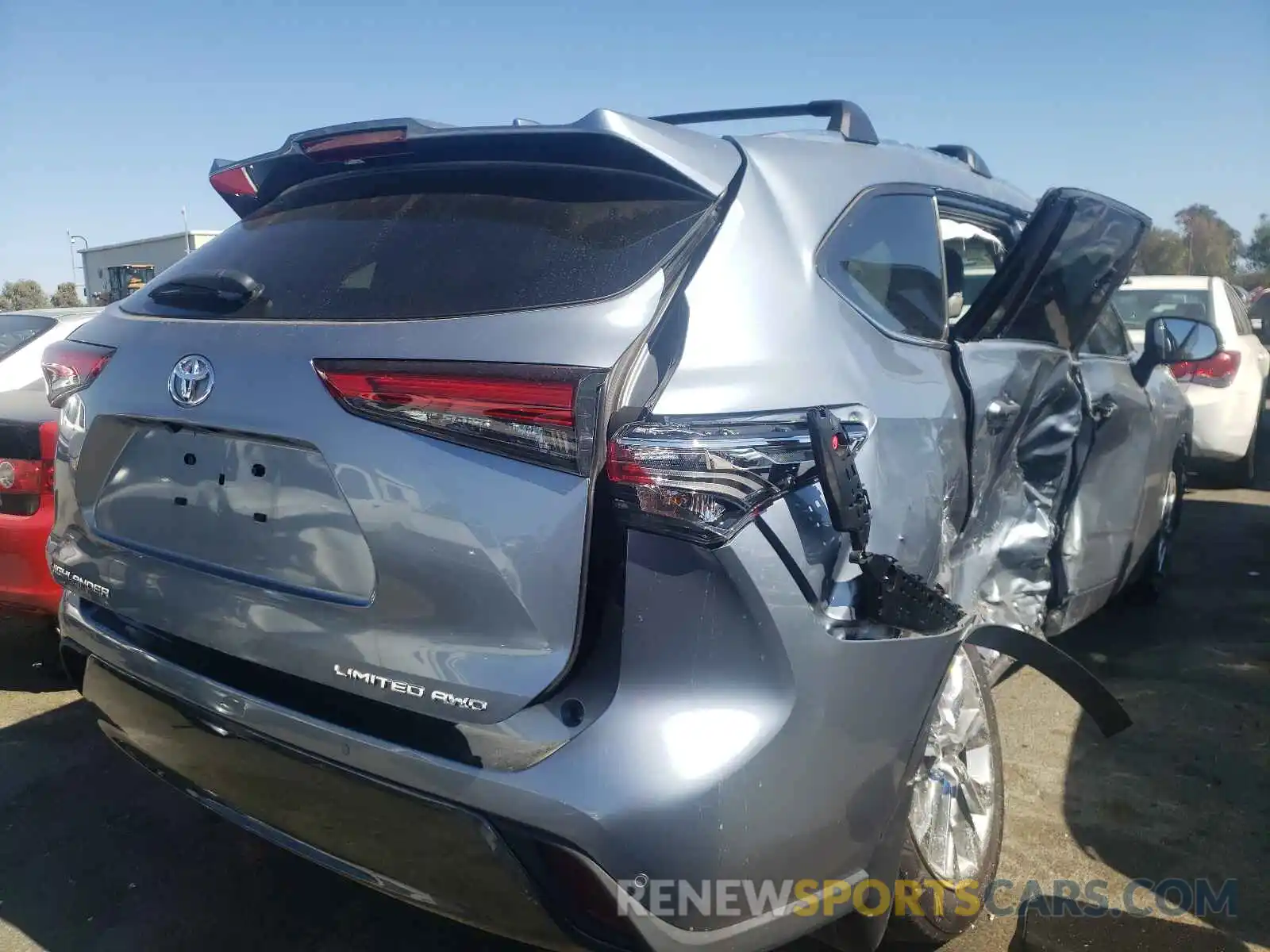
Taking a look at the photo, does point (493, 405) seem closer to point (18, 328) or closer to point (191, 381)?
point (191, 381)

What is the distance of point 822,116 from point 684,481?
1.58 m

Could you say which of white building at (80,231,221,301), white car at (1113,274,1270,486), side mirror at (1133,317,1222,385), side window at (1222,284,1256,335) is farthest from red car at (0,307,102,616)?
white building at (80,231,221,301)

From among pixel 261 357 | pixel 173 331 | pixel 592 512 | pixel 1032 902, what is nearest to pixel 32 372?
pixel 173 331

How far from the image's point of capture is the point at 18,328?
476cm

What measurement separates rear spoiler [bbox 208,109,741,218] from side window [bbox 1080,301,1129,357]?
212cm

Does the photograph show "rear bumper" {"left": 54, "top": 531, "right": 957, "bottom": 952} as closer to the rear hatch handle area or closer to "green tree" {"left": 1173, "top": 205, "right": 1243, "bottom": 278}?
the rear hatch handle area

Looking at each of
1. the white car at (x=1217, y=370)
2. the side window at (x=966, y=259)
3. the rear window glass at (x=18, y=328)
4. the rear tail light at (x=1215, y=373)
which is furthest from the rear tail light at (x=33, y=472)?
the rear tail light at (x=1215, y=373)

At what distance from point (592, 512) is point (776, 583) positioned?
13.1 inches

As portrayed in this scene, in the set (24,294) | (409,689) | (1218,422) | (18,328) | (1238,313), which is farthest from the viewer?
(24,294)

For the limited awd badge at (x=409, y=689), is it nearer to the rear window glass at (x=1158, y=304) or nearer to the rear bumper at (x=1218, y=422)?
the rear bumper at (x=1218, y=422)

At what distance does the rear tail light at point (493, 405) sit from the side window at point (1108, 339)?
98.3 inches

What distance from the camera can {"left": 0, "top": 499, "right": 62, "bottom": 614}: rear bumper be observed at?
3.61 meters

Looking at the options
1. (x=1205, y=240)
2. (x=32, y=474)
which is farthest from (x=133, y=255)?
(x=1205, y=240)

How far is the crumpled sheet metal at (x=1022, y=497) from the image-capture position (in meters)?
2.84
